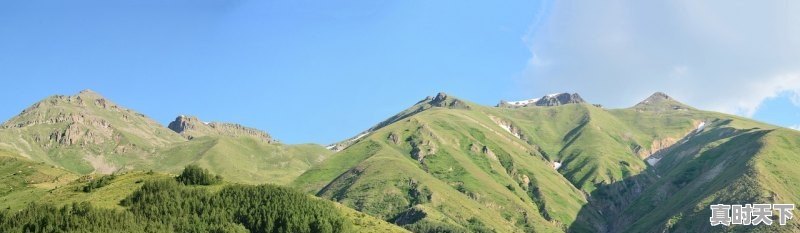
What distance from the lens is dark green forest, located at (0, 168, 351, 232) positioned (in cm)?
13388

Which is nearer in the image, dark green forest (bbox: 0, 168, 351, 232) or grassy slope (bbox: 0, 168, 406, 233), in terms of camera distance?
dark green forest (bbox: 0, 168, 351, 232)

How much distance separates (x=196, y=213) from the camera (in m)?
154

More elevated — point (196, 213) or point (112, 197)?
point (112, 197)

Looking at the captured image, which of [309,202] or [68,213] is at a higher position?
[309,202]

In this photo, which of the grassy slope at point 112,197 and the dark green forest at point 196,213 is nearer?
the dark green forest at point 196,213

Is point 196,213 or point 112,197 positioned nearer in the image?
point 196,213

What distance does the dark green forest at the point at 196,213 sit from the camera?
133875 mm

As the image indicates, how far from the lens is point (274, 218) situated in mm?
160250

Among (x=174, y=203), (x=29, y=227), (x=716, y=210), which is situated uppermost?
(x=716, y=210)

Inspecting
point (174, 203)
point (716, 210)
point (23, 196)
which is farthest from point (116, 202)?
point (716, 210)

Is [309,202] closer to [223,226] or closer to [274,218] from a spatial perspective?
[274,218]

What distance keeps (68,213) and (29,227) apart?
932 cm

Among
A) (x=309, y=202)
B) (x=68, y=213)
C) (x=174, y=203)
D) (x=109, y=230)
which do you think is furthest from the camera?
(x=309, y=202)

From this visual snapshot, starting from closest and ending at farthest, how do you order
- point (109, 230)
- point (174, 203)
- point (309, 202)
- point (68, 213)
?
point (109, 230) → point (68, 213) → point (174, 203) → point (309, 202)
